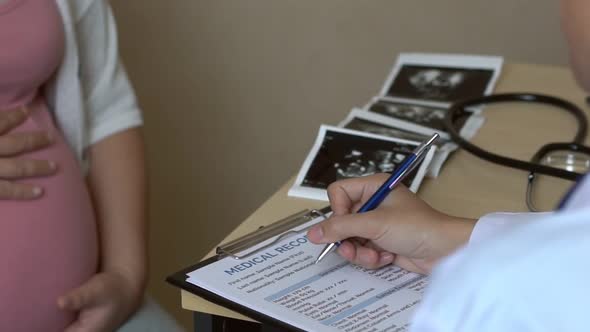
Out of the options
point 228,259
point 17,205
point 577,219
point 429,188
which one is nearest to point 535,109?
point 429,188

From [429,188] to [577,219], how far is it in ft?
2.08

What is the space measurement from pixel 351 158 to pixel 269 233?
0.23 metres

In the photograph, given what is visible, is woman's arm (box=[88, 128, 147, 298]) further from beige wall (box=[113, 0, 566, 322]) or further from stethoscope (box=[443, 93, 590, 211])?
beige wall (box=[113, 0, 566, 322])

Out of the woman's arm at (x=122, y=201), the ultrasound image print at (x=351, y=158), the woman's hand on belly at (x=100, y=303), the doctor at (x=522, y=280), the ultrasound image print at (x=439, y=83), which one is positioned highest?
the doctor at (x=522, y=280)

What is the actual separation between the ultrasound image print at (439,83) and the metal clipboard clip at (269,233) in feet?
1.39

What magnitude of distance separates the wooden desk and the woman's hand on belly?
257 mm

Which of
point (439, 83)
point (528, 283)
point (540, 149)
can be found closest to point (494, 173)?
point (540, 149)

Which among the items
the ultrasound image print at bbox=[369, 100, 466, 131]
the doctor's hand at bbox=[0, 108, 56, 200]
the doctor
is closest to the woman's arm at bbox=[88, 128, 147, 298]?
the doctor's hand at bbox=[0, 108, 56, 200]

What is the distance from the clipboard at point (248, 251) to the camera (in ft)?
2.34

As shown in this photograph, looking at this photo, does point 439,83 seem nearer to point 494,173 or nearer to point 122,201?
point 494,173

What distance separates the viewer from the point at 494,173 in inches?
40.9

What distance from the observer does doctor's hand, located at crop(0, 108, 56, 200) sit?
3.27 feet

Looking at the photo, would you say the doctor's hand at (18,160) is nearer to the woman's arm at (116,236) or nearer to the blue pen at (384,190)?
the woman's arm at (116,236)

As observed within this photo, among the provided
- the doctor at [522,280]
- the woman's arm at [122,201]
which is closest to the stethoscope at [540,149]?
the woman's arm at [122,201]
